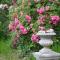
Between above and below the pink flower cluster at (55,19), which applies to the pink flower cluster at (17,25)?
below

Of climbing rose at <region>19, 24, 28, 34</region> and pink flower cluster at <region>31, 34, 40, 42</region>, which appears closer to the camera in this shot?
pink flower cluster at <region>31, 34, 40, 42</region>

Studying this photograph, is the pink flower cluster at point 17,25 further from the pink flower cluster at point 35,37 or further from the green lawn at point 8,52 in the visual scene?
the green lawn at point 8,52

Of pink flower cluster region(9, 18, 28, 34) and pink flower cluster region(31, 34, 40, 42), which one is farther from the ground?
pink flower cluster region(9, 18, 28, 34)

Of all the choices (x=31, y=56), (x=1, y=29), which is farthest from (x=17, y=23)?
(x=1, y=29)

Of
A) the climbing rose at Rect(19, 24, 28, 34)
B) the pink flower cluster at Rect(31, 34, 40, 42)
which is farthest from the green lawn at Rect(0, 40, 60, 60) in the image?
the climbing rose at Rect(19, 24, 28, 34)

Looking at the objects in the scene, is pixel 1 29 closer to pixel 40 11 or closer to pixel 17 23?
pixel 17 23

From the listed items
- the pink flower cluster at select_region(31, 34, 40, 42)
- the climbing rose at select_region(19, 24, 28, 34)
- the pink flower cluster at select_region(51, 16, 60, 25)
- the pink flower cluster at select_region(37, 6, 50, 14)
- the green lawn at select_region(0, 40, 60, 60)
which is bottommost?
the green lawn at select_region(0, 40, 60, 60)

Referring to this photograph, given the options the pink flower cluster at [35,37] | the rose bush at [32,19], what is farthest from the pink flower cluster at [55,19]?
the pink flower cluster at [35,37]

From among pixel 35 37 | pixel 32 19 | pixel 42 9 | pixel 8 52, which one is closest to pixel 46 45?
pixel 35 37

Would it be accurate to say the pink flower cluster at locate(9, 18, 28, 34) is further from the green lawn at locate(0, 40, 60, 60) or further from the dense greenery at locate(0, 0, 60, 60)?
the green lawn at locate(0, 40, 60, 60)

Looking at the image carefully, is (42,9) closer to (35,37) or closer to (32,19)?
(32,19)

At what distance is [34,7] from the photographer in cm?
858

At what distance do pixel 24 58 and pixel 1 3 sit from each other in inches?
153

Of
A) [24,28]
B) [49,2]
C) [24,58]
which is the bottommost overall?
[24,58]
